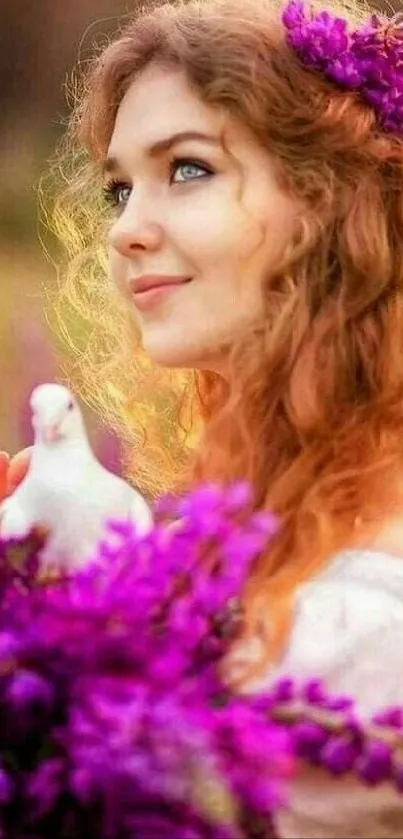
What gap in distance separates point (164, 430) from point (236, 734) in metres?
0.54

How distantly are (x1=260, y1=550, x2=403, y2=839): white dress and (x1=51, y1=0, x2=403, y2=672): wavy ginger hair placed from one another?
0.06 metres

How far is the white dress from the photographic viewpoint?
0.85 m

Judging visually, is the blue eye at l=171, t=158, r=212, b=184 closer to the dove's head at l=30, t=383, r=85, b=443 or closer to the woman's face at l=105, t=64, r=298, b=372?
the woman's face at l=105, t=64, r=298, b=372

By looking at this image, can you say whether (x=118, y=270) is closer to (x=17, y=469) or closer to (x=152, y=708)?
(x=17, y=469)

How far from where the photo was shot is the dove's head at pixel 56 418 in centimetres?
96

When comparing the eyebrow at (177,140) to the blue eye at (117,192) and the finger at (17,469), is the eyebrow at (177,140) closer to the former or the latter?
the blue eye at (117,192)

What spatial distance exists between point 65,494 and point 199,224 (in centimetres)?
21

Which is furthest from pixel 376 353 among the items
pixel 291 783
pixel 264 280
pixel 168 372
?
pixel 291 783

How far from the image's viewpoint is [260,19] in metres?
1.06

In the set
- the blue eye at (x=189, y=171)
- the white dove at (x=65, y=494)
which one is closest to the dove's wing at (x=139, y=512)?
the white dove at (x=65, y=494)

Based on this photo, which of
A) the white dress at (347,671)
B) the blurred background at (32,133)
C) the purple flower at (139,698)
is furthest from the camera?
the blurred background at (32,133)

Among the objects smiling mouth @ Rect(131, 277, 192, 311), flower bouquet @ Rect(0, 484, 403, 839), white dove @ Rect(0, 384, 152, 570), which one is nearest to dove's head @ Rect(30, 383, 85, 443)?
white dove @ Rect(0, 384, 152, 570)

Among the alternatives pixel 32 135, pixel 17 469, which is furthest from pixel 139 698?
pixel 32 135

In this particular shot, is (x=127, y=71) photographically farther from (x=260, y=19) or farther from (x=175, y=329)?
(x=175, y=329)
